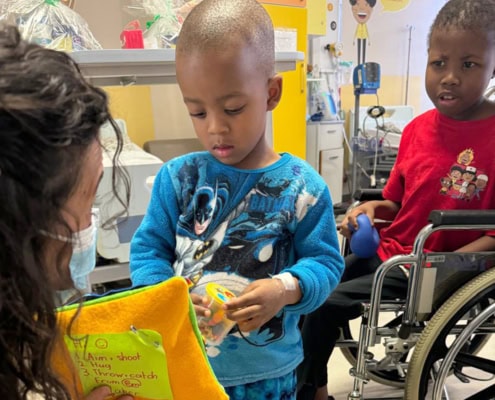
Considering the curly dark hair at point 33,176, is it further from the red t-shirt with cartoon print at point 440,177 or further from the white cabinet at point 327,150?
the white cabinet at point 327,150

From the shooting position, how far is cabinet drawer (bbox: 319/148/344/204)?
11.5 feet

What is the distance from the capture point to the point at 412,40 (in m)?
4.30

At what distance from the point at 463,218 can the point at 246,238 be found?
56 cm

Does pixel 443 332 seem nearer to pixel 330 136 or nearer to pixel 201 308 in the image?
pixel 201 308

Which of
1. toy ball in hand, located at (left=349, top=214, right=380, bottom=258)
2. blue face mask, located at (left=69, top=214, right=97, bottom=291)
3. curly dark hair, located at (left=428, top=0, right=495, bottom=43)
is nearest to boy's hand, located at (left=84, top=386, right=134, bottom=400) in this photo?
blue face mask, located at (left=69, top=214, right=97, bottom=291)

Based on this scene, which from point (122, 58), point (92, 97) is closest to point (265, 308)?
point (92, 97)

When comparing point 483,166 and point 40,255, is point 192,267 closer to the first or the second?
point 40,255

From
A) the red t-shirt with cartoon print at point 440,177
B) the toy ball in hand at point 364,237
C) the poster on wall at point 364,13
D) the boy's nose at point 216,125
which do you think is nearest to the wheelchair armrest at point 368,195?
the red t-shirt with cartoon print at point 440,177

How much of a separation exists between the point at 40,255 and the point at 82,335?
0.49 ft

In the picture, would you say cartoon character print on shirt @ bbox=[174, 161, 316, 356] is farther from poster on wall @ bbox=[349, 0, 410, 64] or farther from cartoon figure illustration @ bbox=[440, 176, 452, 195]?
poster on wall @ bbox=[349, 0, 410, 64]

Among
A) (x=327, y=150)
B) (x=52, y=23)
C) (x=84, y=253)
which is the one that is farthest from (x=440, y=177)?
(x=327, y=150)

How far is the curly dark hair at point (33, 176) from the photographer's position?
0.41 meters

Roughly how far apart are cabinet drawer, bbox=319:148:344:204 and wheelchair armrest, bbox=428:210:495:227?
2.40m

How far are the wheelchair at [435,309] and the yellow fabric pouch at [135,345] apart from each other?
648 mm
